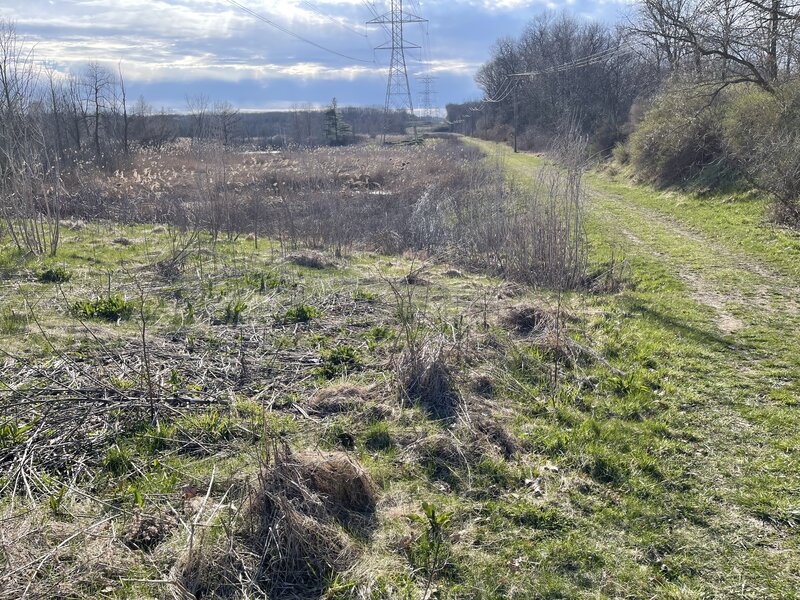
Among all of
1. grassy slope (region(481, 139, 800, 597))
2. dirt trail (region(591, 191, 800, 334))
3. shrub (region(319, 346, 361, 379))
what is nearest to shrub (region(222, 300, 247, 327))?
shrub (region(319, 346, 361, 379))

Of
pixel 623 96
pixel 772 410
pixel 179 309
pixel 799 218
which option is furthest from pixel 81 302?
pixel 623 96

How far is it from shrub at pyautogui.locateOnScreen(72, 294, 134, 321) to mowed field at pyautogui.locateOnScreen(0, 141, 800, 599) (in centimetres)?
3

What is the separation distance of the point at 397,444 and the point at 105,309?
426cm

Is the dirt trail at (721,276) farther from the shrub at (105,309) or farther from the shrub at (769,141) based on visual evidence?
the shrub at (105,309)

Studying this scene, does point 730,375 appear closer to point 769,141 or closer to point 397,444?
point 397,444

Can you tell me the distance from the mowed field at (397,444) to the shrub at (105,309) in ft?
0.11

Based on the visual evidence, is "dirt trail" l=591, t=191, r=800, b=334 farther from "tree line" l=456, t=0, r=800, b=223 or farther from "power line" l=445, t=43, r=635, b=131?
"power line" l=445, t=43, r=635, b=131

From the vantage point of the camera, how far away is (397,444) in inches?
171

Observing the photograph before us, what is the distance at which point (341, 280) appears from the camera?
358 inches

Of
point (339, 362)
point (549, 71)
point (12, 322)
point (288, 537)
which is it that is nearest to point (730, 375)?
point (339, 362)

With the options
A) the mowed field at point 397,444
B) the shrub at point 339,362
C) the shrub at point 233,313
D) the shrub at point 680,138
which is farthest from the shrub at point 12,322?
the shrub at point 680,138

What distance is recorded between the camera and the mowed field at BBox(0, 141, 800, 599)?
10.1 feet

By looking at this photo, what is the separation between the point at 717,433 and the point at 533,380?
160 centimetres

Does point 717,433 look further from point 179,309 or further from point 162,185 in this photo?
point 162,185
